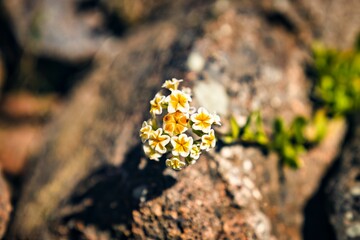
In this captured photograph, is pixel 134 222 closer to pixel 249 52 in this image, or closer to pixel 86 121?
pixel 86 121

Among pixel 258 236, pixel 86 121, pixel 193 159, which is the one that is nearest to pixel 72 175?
pixel 86 121

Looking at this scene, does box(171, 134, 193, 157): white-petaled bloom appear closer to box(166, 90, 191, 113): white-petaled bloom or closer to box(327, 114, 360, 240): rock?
box(166, 90, 191, 113): white-petaled bloom

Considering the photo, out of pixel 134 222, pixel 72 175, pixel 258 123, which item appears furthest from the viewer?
pixel 72 175

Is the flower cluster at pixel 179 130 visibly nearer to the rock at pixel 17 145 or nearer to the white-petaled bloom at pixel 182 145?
the white-petaled bloom at pixel 182 145

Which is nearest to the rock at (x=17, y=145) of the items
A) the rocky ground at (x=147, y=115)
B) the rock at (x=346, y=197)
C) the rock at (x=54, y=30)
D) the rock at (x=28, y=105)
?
the rocky ground at (x=147, y=115)

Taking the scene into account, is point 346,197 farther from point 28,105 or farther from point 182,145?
point 28,105

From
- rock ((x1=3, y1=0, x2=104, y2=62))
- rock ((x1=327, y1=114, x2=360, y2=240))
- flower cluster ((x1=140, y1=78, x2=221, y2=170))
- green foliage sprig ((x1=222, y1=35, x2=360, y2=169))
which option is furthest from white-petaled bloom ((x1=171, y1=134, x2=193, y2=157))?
rock ((x1=3, y1=0, x2=104, y2=62))
